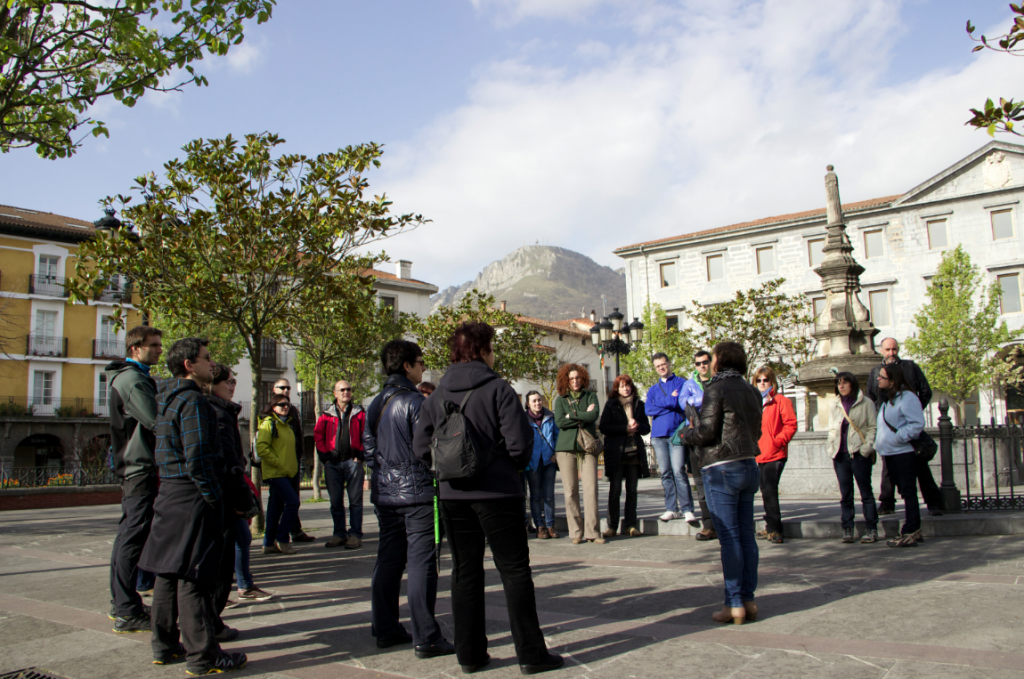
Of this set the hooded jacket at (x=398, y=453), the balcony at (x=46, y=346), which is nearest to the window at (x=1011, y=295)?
the hooded jacket at (x=398, y=453)

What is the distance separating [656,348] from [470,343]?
131 ft

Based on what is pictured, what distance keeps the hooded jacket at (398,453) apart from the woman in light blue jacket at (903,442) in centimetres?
491

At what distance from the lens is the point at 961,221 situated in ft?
142

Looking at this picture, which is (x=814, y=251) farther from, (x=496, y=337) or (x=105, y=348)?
(x=105, y=348)

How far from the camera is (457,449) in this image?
12.9 feet

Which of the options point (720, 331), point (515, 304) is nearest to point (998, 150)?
point (720, 331)

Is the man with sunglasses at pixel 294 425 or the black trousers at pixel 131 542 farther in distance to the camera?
the man with sunglasses at pixel 294 425

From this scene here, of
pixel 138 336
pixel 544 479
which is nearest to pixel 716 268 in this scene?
pixel 544 479

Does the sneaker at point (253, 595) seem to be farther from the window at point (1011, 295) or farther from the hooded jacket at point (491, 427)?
the window at point (1011, 295)

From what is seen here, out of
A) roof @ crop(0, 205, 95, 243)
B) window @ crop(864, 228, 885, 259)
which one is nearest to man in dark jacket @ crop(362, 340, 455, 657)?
roof @ crop(0, 205, 95, 243)

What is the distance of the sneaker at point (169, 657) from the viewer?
429 cm

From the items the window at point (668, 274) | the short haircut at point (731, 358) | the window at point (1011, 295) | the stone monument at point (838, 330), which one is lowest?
the short haircut at point (731, 358)

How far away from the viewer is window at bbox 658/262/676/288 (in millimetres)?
51094

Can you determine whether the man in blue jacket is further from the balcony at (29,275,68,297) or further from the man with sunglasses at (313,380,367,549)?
the balcony at (29,275,68,297)
